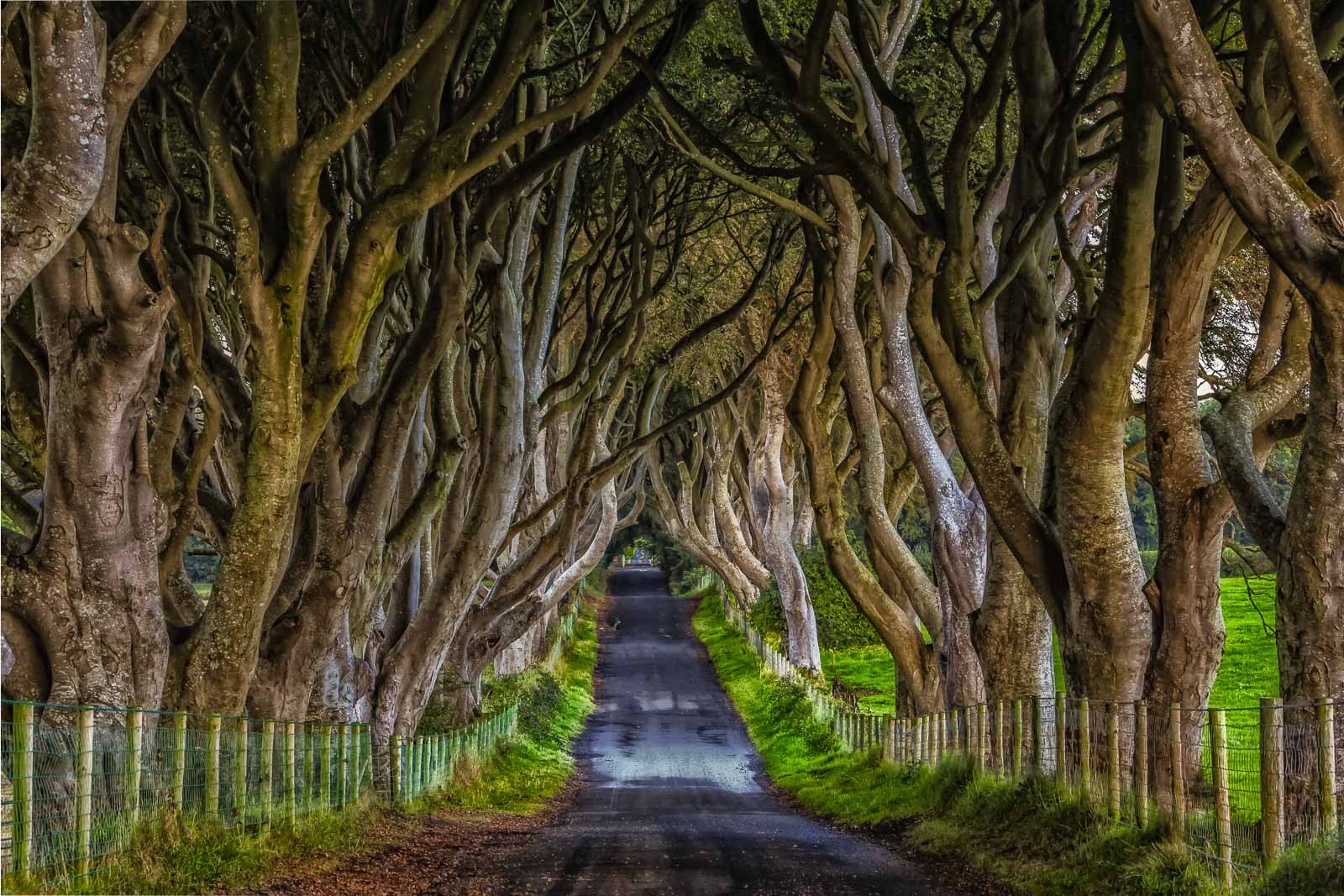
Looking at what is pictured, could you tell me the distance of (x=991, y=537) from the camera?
51.3 feet

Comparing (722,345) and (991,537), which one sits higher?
(722,345)

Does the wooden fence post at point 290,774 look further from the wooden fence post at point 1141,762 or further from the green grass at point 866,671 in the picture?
the green grass at point 866,671

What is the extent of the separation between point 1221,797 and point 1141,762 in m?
1.28

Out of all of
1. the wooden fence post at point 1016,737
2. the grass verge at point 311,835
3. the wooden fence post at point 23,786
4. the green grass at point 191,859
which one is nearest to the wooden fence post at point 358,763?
the grass verge at point 311,835

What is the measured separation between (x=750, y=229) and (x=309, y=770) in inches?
547

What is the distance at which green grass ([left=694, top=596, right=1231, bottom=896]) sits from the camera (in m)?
9.84

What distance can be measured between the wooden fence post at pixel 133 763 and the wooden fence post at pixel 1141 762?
22.4 ft

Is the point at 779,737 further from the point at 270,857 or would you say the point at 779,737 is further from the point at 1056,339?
the point at 270,857

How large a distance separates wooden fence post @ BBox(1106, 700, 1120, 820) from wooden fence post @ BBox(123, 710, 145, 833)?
7014 mm

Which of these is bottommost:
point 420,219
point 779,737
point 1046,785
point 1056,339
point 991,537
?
point 779,737

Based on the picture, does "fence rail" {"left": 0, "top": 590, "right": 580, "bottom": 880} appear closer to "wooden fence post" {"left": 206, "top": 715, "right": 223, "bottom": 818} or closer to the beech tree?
"wooden fence post" {"left": 206, "top": 715, "right": 223, "bottom": 818}

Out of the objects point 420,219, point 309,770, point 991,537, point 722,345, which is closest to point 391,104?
point 420,219

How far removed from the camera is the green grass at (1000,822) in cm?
984

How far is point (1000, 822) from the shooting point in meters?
13.6
